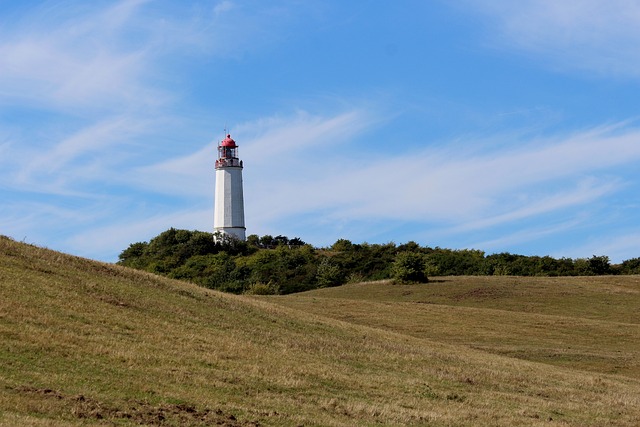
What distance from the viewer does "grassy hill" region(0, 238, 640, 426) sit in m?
22.2

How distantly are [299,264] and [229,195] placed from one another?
12279 millimetres

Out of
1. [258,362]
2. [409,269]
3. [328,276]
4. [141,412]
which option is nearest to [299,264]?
[328,276]

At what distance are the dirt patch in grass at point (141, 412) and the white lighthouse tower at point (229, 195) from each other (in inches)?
3550

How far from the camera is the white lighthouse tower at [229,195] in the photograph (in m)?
111

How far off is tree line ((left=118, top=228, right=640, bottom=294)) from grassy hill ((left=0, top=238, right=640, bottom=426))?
3903cm

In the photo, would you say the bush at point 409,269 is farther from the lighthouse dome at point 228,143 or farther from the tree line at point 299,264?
the lighthouse dome at point 228,143

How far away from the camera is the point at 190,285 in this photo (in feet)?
176

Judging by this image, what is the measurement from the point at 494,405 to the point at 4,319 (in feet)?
51.8

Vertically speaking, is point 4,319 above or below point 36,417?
above

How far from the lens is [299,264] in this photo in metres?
109

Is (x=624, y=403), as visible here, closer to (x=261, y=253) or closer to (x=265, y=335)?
(x=265, y=335)

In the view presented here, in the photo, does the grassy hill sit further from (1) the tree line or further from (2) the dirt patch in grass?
(1) the tree line

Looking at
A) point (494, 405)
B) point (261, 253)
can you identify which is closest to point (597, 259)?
point (261, 253)

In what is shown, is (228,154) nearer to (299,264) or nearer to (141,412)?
(299,264)
